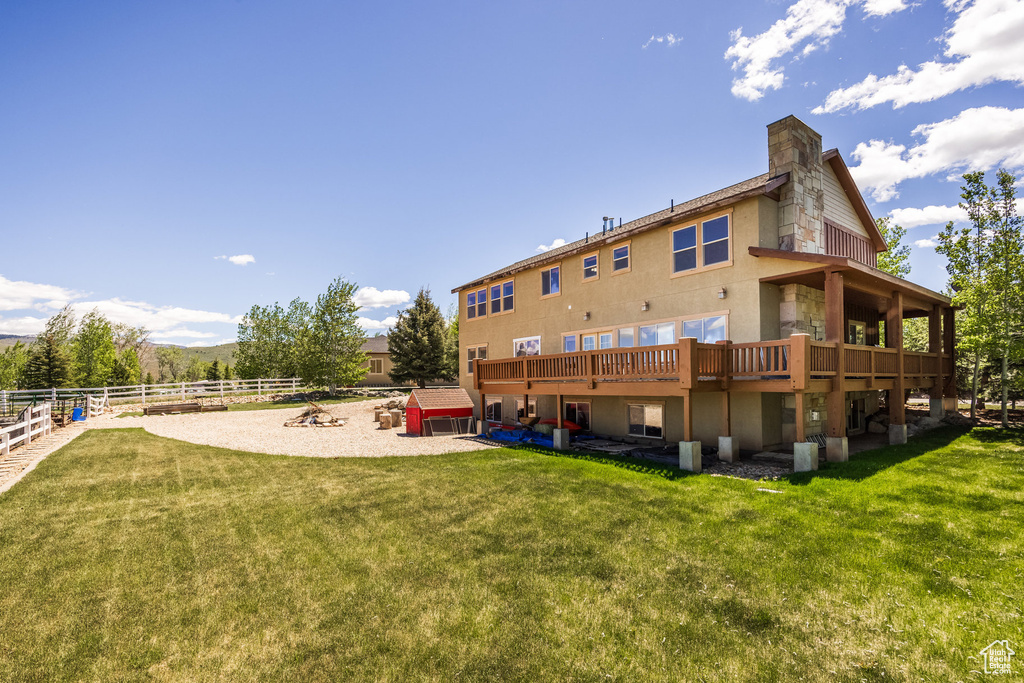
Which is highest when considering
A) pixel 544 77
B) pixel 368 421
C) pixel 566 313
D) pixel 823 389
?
pixel 544 77

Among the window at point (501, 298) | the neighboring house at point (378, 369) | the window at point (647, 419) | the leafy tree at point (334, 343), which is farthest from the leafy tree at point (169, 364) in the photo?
the window at point (647, 419)

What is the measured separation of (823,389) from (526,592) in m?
9.09

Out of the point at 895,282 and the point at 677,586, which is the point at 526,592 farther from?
the point at 895,282

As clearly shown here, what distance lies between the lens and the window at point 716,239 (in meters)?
13.2

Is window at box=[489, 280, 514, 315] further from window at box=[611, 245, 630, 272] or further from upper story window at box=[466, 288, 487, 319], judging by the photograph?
window at box=[611, 245, 630, 272]

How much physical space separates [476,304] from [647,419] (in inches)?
449

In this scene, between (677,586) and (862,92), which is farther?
(862,92)

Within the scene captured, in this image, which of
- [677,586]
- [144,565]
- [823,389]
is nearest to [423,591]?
[677,586]

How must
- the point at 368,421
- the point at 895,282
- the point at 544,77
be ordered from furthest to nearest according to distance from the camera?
the point at 368,421, the point at 544,77, the point at 895,282

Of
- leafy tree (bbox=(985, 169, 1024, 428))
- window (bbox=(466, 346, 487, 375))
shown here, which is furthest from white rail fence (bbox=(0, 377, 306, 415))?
leafy tree (bbox=(985, 169, 1024, 428))

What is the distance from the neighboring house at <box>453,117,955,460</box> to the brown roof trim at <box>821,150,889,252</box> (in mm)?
51

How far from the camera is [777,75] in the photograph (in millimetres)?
13461

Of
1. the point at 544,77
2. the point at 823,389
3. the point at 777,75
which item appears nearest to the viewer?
the point at 823,389

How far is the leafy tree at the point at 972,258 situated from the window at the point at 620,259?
11.6m
